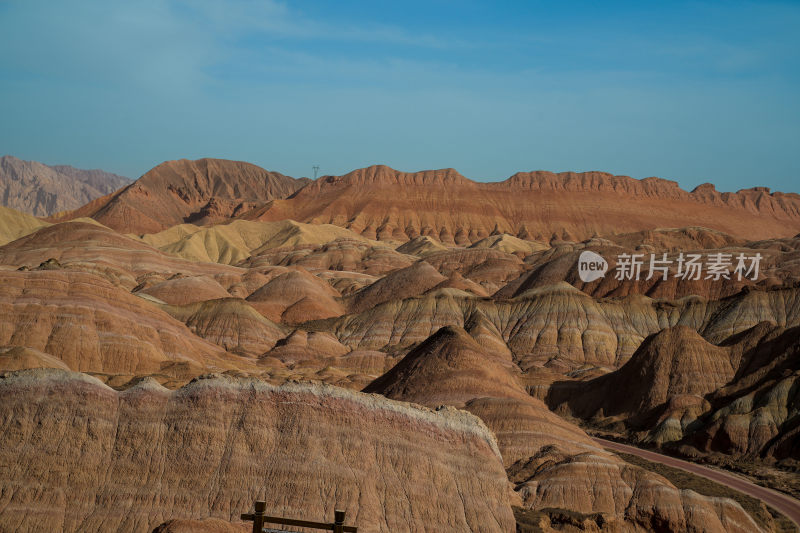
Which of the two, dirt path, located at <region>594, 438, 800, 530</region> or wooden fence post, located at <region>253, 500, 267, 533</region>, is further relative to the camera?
dirt path, located at <region>594, 438, 800, 530</region>

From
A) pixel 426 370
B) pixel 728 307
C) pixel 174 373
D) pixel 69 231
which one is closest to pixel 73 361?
pixel 174 373

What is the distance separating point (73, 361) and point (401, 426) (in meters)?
47.4

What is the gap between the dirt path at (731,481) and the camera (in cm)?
6031

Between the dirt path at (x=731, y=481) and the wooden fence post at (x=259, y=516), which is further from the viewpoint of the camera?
the dirt path at (x=731, y=481)

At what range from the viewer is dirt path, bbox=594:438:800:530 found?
60312mm

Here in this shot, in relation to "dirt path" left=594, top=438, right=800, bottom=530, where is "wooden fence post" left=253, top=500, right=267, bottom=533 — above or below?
above

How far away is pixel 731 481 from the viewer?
67.2 m

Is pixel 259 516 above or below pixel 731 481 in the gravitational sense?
above

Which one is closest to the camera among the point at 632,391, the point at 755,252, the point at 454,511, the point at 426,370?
the point at 454,511

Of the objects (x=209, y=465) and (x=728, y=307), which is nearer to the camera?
(x=209, y=465)

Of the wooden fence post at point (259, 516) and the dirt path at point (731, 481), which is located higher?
the wooden fence post at point (259, 516)

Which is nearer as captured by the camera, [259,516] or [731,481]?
[259,516]

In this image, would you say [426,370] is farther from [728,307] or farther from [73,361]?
[728,307]

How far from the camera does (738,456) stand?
7638 cm
